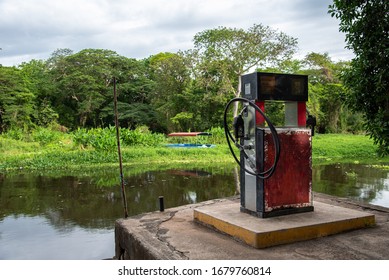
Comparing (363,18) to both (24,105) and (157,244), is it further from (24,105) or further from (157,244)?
(24,105)

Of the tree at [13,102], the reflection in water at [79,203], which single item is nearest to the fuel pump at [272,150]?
the reflection in water at [79,203]

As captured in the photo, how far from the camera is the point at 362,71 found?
17.2 ft

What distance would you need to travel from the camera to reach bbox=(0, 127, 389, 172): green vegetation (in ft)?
45.7

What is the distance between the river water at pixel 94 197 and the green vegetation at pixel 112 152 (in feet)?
5.59

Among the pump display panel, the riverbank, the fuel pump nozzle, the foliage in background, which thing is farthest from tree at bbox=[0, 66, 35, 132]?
the pump display panel

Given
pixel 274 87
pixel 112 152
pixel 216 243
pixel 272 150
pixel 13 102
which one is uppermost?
pixel 13 102

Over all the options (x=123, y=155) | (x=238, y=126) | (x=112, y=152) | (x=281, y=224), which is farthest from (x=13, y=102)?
(x=281, y=224)

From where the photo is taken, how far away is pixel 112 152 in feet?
49.5

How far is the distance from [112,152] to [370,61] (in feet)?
37.5

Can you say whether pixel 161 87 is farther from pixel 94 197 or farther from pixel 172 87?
pixel 94 197

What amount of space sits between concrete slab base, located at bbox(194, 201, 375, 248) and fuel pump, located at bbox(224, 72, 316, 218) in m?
0.15

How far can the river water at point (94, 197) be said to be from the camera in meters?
5.65

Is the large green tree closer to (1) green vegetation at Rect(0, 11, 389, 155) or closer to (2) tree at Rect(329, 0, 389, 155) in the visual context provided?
(1) green vegetation at Rect(0, 11, 389, 155)
